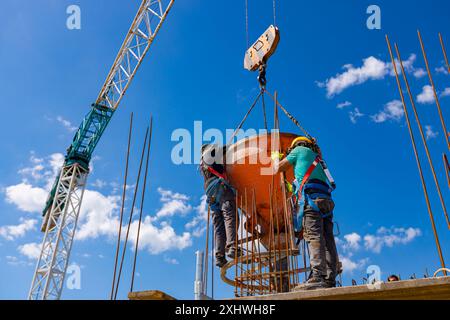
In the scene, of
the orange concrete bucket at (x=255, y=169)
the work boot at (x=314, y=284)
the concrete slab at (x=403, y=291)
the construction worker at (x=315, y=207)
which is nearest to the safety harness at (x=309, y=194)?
the construction worker at (x=315, y=207)

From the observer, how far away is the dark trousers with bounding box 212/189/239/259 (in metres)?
8.29

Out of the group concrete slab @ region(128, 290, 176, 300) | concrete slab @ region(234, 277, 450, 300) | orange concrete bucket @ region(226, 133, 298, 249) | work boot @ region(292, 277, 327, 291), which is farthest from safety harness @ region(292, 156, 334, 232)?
concrete slab @ region(128, 290, 176, 300)

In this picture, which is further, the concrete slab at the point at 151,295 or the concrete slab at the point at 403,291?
the concrete slab at the point at 151,295

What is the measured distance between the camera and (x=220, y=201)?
8.67 metres

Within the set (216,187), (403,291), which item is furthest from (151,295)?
(216,187)

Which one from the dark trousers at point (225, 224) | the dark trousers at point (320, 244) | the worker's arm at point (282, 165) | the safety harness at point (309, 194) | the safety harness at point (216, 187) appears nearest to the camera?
the dark trousers at point (320, 244)

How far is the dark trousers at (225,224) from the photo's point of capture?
27.2ft

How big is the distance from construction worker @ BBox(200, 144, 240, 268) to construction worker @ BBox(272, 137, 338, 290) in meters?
2.01

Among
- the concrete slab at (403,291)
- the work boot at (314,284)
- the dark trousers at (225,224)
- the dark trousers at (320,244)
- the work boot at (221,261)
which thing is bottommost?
the concrete slab at (403,291)

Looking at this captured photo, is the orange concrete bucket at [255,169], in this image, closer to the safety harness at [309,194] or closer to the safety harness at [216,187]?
the safety harness at [216,187]

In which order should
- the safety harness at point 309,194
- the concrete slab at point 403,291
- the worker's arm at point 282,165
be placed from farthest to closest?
the worker's arm at point 282,165 → the safety harness at point 309,194 → the concrete slab at point 403,291

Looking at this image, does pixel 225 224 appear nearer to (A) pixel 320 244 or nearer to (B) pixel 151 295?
(A) pixel 320 244
